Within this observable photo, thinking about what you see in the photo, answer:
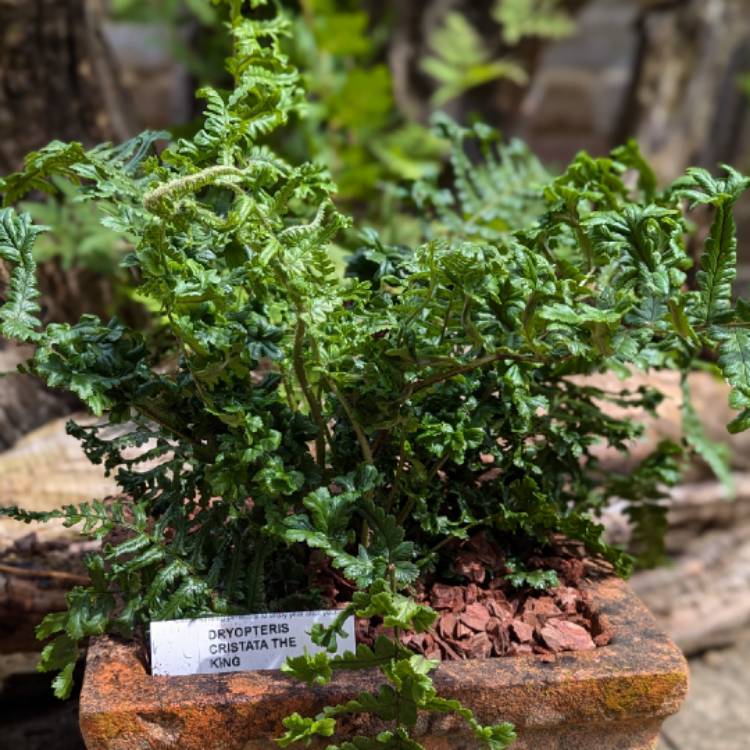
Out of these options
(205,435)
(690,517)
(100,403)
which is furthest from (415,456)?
(690,517)

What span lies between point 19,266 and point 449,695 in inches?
27.6

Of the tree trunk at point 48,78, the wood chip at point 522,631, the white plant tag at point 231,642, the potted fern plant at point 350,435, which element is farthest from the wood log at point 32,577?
the tree trunk at point 48,78

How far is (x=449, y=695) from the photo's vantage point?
1131 mm

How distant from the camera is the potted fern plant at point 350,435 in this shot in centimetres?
109

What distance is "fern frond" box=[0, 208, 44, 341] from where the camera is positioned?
3.58 feet

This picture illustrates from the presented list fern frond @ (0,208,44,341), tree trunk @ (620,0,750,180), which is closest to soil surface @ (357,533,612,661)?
fern frond @ (0,208,44,341)

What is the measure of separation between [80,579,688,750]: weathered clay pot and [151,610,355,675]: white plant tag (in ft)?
0.06

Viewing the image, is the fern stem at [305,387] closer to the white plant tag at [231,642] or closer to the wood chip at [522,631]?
the white plant tag at [231,642]

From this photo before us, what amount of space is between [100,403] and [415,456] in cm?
40

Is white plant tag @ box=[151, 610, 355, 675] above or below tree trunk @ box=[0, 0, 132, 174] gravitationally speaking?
below


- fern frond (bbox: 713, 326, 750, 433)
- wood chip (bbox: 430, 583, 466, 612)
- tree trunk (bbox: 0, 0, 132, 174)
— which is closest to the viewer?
fern frond (bbox: 713, 326, 750, 433)

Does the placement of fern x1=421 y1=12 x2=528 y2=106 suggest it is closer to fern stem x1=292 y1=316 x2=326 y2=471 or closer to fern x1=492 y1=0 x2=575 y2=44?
fern x1=492 y1=0 x2=575 y2=44

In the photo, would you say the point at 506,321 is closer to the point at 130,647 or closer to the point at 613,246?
the point at 613,246

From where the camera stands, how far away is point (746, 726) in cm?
224
